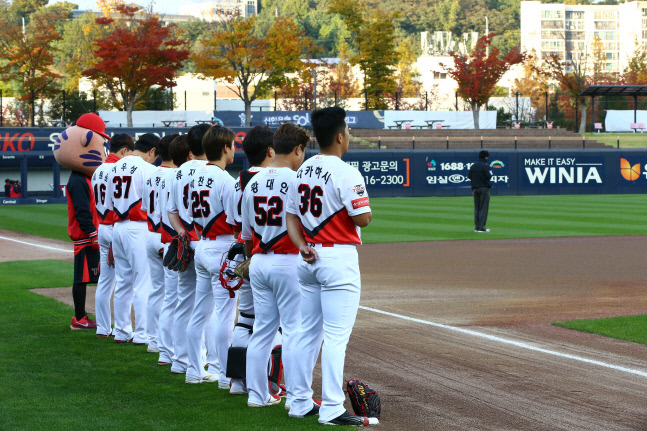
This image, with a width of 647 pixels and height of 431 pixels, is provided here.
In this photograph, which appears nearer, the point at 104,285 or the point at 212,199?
the point at 212,199

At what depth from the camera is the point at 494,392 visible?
21.5 ft

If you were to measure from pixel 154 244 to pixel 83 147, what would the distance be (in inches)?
100

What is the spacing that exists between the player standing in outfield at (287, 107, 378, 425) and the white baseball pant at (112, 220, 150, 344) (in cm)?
339

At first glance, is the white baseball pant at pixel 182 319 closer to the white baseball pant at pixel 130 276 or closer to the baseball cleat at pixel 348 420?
the white baseball pant at pixel 130 276

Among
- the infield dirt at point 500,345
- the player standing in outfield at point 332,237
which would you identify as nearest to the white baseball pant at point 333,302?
the player standing in outfield at point 332,237

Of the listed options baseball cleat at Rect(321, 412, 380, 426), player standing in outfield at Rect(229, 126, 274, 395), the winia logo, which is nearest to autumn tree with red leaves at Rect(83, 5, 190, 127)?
the winia logo

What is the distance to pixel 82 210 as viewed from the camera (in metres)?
9.62

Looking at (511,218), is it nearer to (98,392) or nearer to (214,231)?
(214,231)

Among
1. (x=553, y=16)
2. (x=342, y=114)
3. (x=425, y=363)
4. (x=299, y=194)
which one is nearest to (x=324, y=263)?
(x=299, y=194)

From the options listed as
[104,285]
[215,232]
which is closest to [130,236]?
[104,285]

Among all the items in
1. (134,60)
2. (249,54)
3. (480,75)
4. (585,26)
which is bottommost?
(134,60)

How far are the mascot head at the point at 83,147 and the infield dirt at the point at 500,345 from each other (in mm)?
2609

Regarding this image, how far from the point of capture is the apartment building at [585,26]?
609 ft

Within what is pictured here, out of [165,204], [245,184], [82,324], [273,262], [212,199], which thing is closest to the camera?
[273,262]
